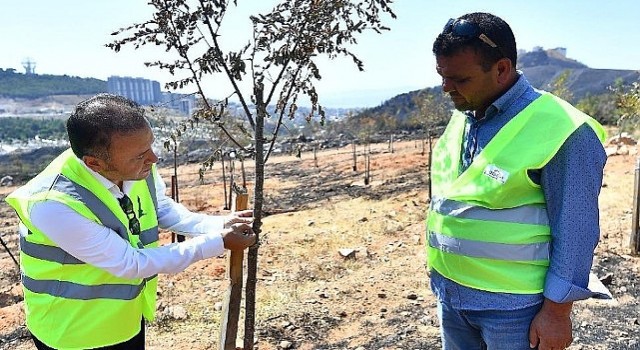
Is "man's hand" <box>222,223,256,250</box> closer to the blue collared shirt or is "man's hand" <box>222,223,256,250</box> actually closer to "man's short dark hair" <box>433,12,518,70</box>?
the blue collared shirt

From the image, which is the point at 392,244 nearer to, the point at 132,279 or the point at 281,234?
the point at 281,234

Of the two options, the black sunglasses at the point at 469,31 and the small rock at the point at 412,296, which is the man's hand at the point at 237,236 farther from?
the small rock at the point at 412,296

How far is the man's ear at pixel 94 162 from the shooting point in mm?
1723

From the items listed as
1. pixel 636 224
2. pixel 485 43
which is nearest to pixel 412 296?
pixel 636 224

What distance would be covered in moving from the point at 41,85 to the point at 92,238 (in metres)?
106

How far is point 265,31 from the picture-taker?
259 centimetres

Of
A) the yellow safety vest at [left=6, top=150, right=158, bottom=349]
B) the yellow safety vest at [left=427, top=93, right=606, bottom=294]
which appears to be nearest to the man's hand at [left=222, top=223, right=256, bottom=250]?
the yellow safety vest at [left=6, top=150, right=158, bottom=349]

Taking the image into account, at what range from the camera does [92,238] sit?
65.6 inches

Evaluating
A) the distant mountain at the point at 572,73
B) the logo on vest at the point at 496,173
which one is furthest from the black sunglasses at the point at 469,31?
the distant mountain at the point at 572,73

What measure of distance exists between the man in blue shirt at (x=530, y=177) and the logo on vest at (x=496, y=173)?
8 cm

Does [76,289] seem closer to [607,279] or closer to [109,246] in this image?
[109,246]

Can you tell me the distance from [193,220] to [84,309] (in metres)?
0.63

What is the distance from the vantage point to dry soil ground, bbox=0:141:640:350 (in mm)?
4391

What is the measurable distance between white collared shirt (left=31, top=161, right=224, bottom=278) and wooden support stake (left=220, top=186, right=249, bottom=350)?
22.9 inches
